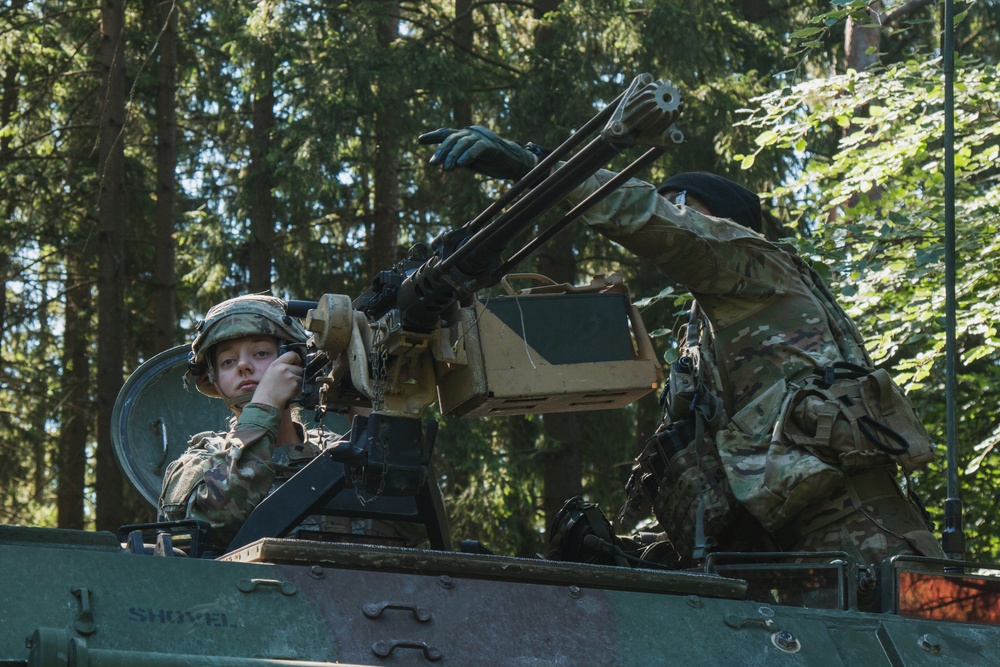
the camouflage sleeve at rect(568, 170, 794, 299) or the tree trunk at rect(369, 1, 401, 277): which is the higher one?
the tree trunk at rect(369, 1, 401, 277)

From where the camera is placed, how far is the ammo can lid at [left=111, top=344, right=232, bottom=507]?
6719 millimetres

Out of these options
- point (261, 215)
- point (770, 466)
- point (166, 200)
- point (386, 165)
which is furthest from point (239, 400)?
point (166, 200)

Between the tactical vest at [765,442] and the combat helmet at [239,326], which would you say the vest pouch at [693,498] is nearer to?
the tactical vest at [765,442]

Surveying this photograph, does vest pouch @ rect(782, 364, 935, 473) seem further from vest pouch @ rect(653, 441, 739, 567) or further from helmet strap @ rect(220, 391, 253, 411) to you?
helmet strap @ rect(220, 391, 253, 411)

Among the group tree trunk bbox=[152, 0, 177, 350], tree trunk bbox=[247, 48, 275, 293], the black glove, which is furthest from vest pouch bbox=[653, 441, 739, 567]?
tree trunk bbox=[247, 48, 275, 293]

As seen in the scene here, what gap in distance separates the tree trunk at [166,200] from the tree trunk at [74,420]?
2.15 meters

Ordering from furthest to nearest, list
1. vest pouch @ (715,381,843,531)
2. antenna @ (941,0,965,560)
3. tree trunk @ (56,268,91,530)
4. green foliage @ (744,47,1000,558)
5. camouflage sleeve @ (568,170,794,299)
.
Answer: tree trunk @ (56,268,91,530), green foliage @ (744,47,1000,558), vest pouch @ (715,381,843,531), camouflage sleeve @ (568,170,794,299), antenna @ (941,0,965,560)

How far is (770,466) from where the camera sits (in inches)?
206

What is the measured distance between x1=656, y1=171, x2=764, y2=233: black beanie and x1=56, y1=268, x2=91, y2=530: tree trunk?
1194 cm

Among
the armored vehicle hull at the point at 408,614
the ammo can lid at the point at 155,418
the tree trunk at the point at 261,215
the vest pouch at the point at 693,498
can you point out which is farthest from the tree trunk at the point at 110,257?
the armored vehicle hull at the point at 408,614

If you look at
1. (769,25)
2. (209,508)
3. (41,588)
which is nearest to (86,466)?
(769,25)

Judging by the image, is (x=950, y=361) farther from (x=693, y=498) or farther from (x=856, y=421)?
(x=693, y=498)

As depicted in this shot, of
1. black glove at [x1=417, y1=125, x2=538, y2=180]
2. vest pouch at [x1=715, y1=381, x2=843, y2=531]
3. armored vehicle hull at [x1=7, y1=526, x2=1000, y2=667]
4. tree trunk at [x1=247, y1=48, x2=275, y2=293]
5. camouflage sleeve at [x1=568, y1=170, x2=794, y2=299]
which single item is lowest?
armored vehicle hull at [x1=7, y1=526, x2=1000, y2=667]

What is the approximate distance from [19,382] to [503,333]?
13.5 metres
